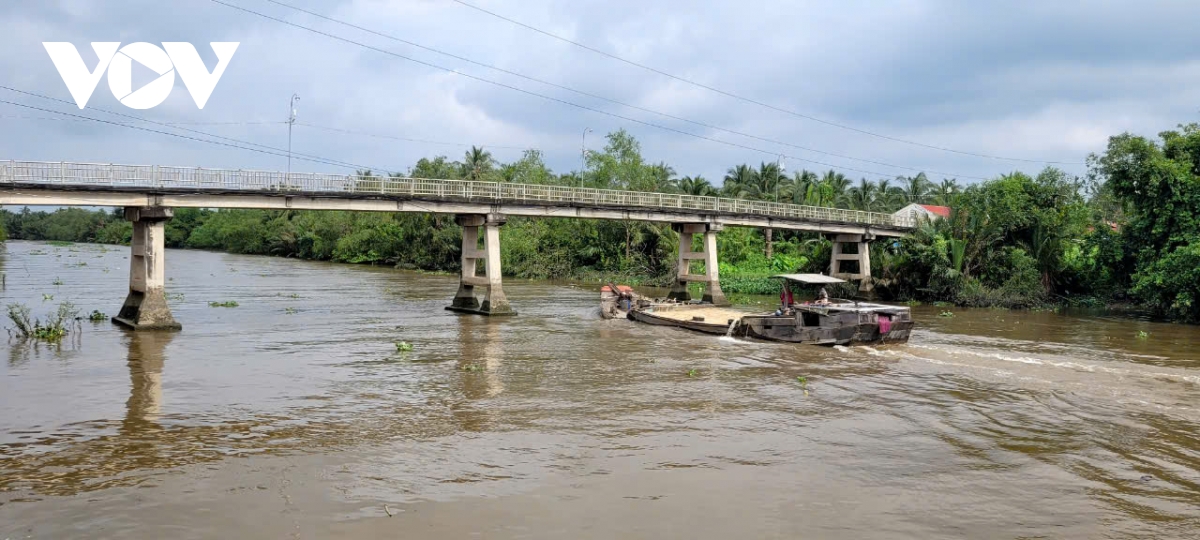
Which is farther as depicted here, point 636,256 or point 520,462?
point 636,256

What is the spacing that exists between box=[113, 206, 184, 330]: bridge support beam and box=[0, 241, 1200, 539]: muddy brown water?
3.46 feet

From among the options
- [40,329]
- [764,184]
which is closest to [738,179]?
[764,184]

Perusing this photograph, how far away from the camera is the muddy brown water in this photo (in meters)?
10.4

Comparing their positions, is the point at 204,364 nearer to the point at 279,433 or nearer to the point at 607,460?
the point at 279,433

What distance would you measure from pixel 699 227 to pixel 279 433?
34947 mm

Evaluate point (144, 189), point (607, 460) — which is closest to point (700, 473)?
point (607, 460)

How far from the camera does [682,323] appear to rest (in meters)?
32.5

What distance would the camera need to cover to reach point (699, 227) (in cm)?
4700

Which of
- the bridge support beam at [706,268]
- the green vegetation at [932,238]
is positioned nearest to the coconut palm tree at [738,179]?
the green vegetation at [932,238]

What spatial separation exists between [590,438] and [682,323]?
1820 centimetres

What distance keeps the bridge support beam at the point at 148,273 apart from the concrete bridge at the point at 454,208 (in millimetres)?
36

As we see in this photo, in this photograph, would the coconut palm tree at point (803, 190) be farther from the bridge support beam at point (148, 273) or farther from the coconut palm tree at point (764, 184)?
the bridge support beam at point (148, 273)

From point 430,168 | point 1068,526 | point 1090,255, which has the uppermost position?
point 430,168

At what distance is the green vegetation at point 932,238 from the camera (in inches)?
1425
